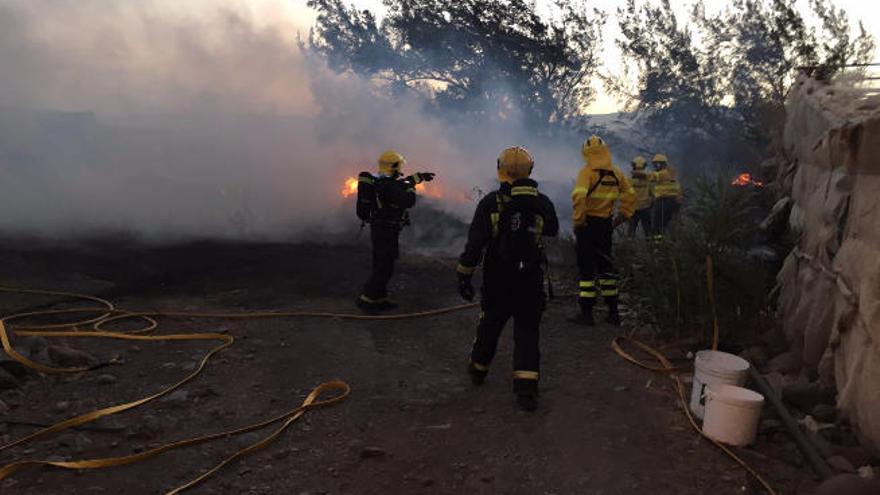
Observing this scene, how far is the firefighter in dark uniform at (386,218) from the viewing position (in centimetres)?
725

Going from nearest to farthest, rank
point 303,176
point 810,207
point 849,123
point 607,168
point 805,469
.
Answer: point 805,469, point 849,123, point 810,207, point 607,168, point 303,176

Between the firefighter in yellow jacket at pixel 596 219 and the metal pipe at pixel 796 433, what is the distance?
2257 mm

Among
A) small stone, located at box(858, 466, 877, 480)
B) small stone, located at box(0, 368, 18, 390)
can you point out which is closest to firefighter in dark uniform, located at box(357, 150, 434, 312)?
small stone, located at box(0, 368, 18, 390)

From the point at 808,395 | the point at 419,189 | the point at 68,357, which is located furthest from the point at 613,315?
the point at 419,189

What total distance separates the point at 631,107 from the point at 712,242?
15927 mm

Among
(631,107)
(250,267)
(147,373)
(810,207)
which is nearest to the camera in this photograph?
(147,373)

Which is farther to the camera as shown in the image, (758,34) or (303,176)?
(758,34)

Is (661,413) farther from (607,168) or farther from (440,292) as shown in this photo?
(440,292)

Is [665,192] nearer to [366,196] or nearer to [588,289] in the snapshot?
[588,289]

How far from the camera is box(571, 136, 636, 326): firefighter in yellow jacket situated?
6.82m

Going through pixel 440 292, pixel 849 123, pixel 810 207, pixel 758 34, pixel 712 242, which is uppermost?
pixel 758 34

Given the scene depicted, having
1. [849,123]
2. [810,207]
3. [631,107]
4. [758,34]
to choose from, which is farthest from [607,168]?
[631,107]

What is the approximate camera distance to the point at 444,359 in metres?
5.93

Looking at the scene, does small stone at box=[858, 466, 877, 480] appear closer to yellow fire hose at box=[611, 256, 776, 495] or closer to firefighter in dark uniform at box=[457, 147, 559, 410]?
yellow fire hose at box=[611, 256, 776, 495]
